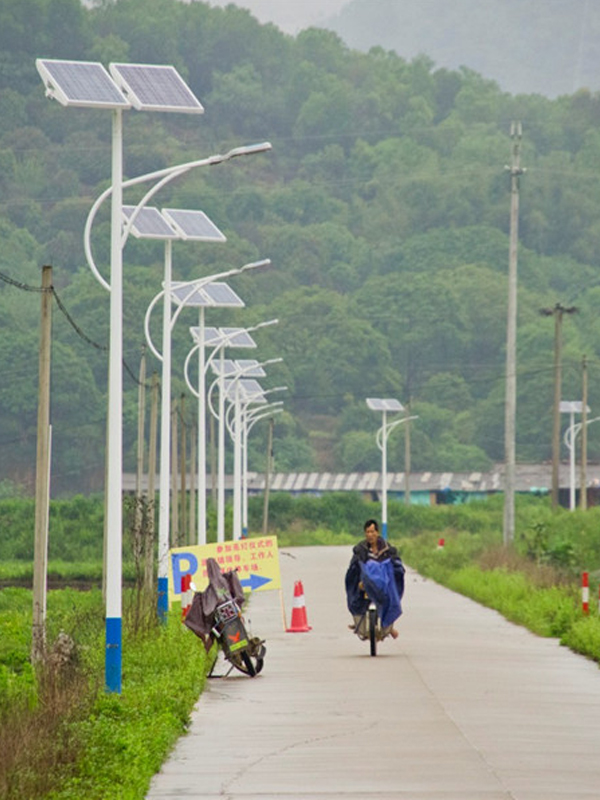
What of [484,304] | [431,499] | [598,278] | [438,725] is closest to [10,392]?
[431,499]

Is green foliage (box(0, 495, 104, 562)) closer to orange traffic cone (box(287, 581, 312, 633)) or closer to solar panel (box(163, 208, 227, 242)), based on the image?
solar panel (box(163, 208, 227, 242))

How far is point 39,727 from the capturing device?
1386 cm

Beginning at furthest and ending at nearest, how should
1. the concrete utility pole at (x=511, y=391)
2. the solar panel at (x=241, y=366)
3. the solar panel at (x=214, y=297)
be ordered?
the solar panel at (x=241, y=366) → the concrete utility pole at (x=511, y=391) → the solar panel at (x=214, y=297)

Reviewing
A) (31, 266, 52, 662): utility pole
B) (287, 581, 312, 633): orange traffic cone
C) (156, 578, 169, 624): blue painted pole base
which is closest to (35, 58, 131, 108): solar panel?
(31, 266, 52, 662): utility pole

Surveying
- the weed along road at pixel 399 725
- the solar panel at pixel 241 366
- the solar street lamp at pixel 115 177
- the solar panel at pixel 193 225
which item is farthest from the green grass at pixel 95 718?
the solar panel at pixel 241 366

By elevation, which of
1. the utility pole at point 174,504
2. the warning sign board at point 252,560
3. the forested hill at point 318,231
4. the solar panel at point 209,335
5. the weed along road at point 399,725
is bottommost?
the weed along road at point 399,725

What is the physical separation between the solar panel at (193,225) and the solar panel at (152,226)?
47 cm

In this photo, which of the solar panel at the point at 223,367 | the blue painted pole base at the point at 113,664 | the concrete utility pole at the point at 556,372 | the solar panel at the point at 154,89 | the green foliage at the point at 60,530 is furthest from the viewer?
the green foliage at the point at 60,530

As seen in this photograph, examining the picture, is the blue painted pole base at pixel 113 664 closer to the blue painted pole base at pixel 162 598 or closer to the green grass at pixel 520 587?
the green grass at pixel 520 587

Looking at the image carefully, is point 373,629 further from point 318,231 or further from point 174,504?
point 318,231

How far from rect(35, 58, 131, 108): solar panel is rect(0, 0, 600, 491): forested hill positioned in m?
76.8

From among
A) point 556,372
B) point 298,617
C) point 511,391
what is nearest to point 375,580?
point 298,617

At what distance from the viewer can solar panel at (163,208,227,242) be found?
104ft

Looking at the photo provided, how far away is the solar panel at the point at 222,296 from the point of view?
41.2m
